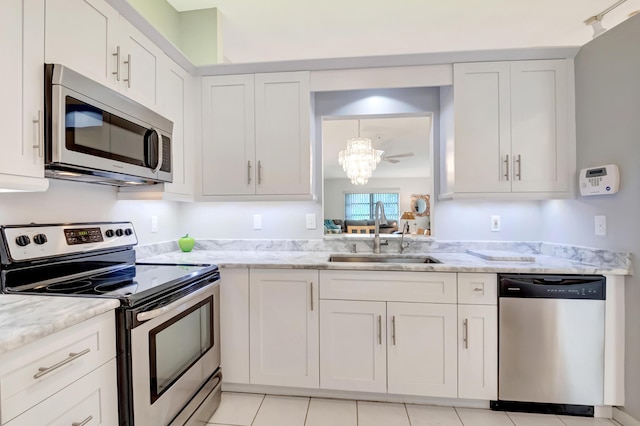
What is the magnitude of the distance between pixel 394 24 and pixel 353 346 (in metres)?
2.53

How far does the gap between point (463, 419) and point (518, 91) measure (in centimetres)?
210

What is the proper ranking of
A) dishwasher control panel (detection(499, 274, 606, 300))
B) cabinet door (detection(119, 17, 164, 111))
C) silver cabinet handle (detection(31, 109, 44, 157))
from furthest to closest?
dishwasher control panel (detection(499, 274, 606, 300))
cabinet door (detection(119, 17, 164, 111))
silver cabinet handle (detection(31, 109, 44, 157))

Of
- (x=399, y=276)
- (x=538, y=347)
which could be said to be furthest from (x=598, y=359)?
(x=399, y=276)

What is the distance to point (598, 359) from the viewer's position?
1.70m

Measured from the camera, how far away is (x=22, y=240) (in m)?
1.29

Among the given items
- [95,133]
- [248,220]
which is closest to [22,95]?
[95,133]

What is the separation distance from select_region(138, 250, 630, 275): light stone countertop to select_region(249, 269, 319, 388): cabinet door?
0.08 m

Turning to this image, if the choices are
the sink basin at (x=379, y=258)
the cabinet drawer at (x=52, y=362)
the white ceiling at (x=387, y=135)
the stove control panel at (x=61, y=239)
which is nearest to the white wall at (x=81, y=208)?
the stove control panel at (x=61, y=239)

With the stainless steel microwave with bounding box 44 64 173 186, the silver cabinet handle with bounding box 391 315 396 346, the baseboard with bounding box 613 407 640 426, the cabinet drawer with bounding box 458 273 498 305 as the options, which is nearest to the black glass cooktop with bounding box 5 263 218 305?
the stainless steel microwave with bounding box 44 64 173 186

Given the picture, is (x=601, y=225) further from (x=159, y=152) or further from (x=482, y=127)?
(x=159, y=152)

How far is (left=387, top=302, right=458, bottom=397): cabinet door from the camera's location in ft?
5.96

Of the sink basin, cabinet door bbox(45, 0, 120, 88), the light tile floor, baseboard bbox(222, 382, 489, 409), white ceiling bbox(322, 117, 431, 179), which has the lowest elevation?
the light tile floor

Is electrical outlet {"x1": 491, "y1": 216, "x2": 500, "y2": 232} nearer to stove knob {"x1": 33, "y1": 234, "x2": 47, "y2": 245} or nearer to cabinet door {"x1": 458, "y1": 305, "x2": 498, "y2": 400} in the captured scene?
cabinet door {"x1": 458, "y1": 305, "x2": 498, "y2": 400}

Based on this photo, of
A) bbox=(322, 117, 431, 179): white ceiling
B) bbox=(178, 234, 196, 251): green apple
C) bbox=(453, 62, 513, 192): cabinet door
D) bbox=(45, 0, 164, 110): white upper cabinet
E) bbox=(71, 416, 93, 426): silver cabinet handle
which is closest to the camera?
bbox=(71, 416, 93, 426): silver cabinet handle
